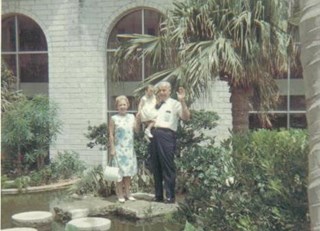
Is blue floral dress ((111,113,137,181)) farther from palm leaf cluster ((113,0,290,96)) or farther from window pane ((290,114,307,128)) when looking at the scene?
window pane ((290,114,307,128))

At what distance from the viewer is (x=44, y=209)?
344 inches

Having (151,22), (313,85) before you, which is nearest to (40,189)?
(151,22)

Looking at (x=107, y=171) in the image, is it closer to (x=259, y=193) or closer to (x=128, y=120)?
(x=128, y=120)

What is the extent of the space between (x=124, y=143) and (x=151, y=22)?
15.0ft

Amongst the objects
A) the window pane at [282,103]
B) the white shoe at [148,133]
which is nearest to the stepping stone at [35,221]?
the white shoe at [148,133]

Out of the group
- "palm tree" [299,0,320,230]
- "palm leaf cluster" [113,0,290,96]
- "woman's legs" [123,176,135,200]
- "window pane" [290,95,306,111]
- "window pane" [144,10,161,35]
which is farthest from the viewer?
"window pane" [144,10,161,35]

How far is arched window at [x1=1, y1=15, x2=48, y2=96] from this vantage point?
43.2 feet

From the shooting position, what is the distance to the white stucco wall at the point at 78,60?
12.5 m

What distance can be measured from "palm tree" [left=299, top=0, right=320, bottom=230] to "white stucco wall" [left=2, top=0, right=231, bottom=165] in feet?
32.9

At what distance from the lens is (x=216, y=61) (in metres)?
7.62

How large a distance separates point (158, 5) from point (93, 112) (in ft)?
8.66

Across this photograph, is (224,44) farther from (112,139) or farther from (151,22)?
(151,22)

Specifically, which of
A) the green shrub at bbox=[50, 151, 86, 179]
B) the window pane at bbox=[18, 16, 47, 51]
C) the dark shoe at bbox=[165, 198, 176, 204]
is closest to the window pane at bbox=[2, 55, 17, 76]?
the window pane at bbox=[18, 16, 47, 51]

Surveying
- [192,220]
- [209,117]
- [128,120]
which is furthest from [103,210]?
[192,220]
